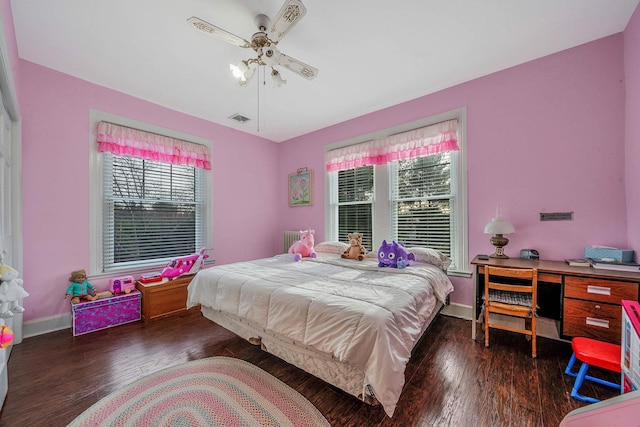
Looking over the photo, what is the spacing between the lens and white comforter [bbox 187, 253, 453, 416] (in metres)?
1.38

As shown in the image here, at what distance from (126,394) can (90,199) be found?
2257 mm

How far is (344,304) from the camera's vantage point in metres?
1.61

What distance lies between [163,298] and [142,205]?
1.26 meters

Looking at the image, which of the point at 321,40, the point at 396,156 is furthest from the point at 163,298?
the point at 396,156

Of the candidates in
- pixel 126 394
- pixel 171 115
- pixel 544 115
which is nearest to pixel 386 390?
pixel 126 394

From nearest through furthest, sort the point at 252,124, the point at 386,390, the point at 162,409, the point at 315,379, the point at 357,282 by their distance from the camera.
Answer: the point at 386,390 < the point at 162,409 < the point at 315,379 < the point at 357,282 < the point at 252,124

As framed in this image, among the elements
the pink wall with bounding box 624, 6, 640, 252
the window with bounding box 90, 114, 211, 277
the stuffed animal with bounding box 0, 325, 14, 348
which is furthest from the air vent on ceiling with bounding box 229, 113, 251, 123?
the pink wall with bounding box 624, 6, 640, 252

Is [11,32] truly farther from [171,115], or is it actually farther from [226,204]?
[226,204]

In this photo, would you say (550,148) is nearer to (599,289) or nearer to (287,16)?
(599,289)

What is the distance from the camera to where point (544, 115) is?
8.01 ft

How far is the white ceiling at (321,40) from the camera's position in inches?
73.3

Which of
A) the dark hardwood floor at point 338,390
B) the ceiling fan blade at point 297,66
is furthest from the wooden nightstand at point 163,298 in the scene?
the ceiling fan blade at point 297,66

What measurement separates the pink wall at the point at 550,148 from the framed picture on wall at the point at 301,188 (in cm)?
226

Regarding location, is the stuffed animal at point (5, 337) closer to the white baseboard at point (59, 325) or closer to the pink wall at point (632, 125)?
the white baseboard at point (59, 325)
